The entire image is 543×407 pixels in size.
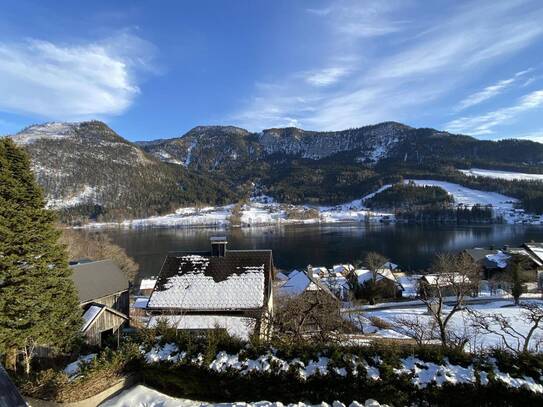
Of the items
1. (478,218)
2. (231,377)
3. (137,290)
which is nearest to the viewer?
(231,377)

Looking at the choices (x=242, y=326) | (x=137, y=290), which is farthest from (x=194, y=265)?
(x=137, y=290)

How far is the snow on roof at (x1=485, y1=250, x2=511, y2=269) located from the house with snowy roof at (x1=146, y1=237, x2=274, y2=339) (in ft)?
164

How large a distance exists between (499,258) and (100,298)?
60032mm

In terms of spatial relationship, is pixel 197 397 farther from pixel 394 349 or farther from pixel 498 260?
pixel 498 260

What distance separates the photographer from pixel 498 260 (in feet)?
194

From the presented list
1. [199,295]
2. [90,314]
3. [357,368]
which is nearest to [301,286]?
[199,295]

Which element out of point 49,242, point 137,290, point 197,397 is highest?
point 49,242

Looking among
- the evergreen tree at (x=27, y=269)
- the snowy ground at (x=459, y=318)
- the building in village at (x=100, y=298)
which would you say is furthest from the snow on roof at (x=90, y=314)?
the snowy ground at (x=459, y=318)

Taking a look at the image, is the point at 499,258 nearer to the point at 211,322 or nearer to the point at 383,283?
the point at 383,283

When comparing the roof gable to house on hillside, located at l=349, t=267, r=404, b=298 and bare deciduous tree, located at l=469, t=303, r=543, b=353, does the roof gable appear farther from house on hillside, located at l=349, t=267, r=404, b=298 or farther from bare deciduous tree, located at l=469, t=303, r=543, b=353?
house on hillside, located at l=349, t=267, r=404, b=298

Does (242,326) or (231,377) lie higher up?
(231,377)

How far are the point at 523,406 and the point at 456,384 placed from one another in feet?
5.27

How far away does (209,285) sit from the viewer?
22594 millimetres

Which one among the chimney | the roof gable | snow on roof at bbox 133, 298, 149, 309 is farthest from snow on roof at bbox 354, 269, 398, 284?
the roof gable
